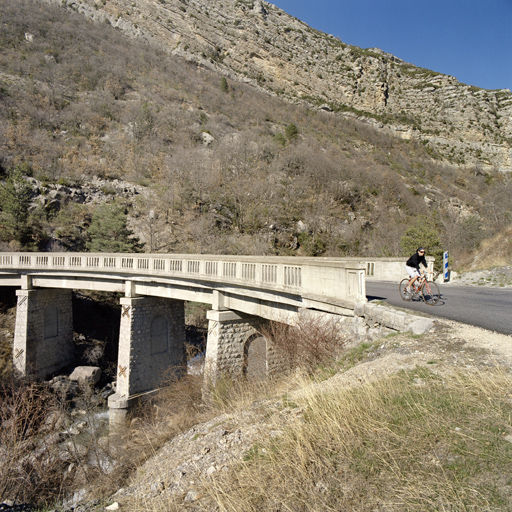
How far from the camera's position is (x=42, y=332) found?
64.5ft

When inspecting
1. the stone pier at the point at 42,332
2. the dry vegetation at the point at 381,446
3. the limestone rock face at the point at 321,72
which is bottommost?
the stone pier at the point at 42,332

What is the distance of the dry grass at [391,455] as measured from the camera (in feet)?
8.80

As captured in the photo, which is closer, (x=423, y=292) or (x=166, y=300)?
(x=423, y=292)

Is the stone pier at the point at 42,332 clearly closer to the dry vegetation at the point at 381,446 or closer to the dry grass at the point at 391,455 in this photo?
the dry vegetation at the point at 381,446

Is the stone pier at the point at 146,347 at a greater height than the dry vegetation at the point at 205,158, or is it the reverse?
the dry vegetation at the point at 205,158

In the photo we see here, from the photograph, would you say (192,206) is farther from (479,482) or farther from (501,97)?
(501,97)

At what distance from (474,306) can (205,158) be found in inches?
1567

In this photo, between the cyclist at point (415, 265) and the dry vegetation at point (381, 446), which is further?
the cyclist at point (415, 265)

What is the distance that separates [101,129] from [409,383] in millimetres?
56292

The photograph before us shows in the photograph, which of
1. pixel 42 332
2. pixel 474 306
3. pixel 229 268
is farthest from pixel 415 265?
pixel 42 332

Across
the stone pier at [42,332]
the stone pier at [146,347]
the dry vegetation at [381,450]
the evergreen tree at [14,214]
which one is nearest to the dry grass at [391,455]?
the dry vegetation at [381,450]

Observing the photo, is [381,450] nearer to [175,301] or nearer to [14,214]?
[175,301]

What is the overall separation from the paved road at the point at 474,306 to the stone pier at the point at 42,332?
60.6 ft

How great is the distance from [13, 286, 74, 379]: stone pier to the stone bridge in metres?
0.05
